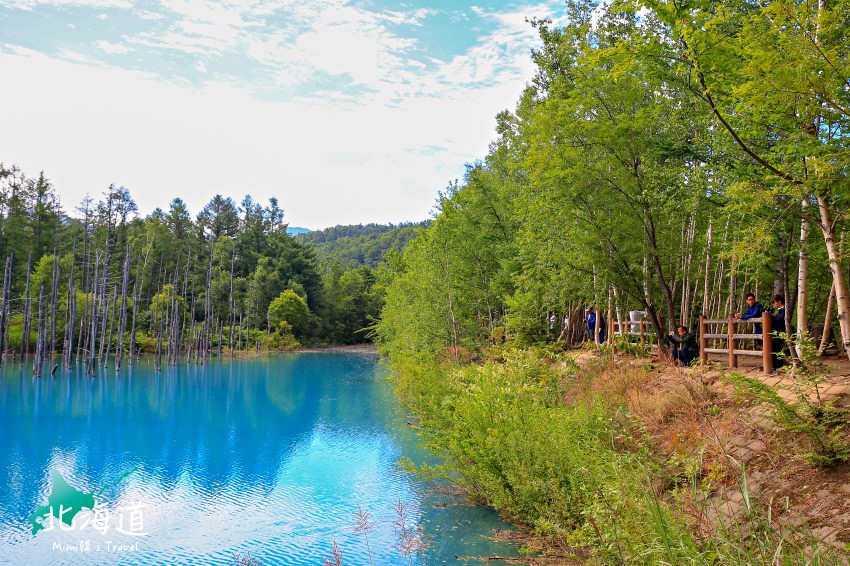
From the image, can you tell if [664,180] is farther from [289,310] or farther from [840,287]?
[289,310]

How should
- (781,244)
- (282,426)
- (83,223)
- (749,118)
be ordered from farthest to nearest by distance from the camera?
1. (83,223)
2. (282,426)
3. (781,244)
4. (749,118)

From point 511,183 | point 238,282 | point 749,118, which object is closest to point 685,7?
point 749,118

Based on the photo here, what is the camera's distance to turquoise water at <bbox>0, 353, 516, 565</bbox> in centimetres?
959

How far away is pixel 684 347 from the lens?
13.1 metres

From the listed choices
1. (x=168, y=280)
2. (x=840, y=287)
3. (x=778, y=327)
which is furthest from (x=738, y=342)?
(x=168, y=280)

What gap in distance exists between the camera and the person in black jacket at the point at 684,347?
42.3ft

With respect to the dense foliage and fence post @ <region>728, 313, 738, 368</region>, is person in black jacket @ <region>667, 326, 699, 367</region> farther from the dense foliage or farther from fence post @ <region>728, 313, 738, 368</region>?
the dense foliage

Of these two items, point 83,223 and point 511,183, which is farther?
point 83,223

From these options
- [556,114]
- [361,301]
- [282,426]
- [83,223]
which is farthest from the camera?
[361,301]

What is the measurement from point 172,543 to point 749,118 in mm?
10540

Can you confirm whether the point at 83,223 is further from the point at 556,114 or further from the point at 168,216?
the point at 556,114

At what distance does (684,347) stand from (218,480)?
35.4 feet

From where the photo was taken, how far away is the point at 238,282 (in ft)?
217

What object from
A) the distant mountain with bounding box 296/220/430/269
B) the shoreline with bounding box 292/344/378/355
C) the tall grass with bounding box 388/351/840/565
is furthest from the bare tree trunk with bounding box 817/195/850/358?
the distant mountain with bounding box 296/220/430/269
